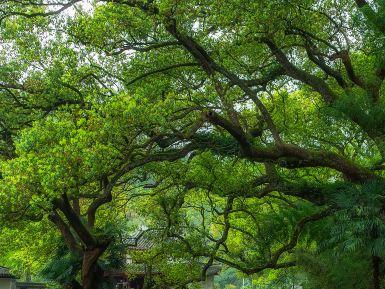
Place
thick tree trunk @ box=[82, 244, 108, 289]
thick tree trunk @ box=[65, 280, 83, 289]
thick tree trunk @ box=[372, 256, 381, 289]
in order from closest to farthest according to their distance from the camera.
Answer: thick tree trunk @ box=[372, 256, 381, 289]
thick tree trunk @ box=[82, 244, 108, 289]
thick tree trunk @ box=[65, 280, 83, 289]

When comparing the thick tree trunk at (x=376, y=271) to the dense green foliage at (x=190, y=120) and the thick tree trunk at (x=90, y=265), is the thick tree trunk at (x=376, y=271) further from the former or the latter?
the thick tree trunk at (x=90, y=265)

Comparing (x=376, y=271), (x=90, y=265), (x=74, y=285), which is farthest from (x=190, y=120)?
(x=74, y=285)

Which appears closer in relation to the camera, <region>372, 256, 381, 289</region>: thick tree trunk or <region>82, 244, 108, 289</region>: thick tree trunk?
<region>372, 256, 381, 289</region>: thick tree trunk

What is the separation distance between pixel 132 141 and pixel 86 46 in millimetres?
3171

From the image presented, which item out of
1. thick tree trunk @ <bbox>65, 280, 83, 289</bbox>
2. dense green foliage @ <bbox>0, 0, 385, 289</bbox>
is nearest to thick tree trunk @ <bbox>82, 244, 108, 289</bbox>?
dense green foliage @ <bbox>0, 0, 385, 289</bbox>

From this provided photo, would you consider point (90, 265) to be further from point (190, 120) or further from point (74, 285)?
point (190, 120)

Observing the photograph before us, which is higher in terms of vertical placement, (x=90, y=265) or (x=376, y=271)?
(x=90, y=265)

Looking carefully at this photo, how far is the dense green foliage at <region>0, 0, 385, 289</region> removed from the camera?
377 inches

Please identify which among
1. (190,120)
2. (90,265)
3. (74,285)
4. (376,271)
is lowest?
(376,271)

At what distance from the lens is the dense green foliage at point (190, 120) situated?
31.4 feet

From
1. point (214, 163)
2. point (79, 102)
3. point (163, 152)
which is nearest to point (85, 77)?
point (79, 102)

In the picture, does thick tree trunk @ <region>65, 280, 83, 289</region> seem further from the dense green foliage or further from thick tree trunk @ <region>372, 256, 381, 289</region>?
thick tree trunk @ <region>372, 256, 381, 289</region>

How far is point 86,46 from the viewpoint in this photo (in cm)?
1230

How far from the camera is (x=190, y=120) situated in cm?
1399
